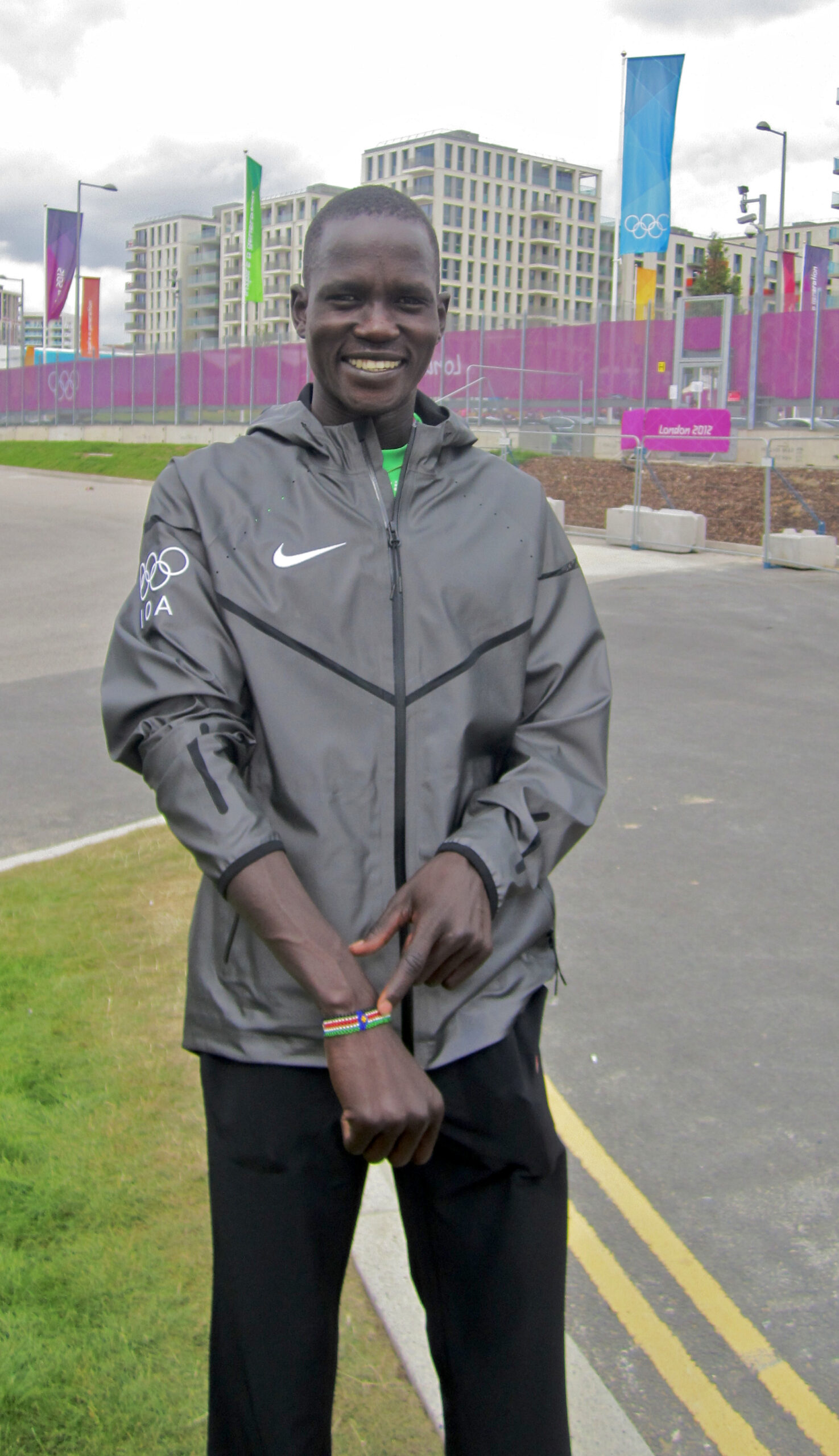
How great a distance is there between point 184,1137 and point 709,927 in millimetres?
2687

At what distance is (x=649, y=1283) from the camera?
319 centimetres

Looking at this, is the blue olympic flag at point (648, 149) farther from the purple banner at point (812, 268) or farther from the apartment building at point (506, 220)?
the apartment building at point (506, 220)

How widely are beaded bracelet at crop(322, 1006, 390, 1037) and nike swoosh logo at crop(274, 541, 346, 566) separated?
644mm

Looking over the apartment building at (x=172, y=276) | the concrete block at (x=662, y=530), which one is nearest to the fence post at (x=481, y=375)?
the concrete block at (x=662, y=530)

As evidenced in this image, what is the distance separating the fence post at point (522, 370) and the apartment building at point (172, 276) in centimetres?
11280

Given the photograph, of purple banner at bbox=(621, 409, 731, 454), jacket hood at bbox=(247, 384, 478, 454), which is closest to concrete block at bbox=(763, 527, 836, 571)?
purple banner at bbox=(621, 409, 731, 454)

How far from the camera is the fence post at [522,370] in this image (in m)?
36.8

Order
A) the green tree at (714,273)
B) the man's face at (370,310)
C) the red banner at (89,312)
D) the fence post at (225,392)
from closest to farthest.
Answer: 1. the man's face at (370,310)
2. the fence post at (225,392)
3. the red banner at (89,312)
4. the green tree at (714,273)

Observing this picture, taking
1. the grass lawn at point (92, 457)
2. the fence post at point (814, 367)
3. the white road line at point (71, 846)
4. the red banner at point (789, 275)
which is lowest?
the white road line at point (71, 846)

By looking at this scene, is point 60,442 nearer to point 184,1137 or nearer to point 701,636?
point 701,636

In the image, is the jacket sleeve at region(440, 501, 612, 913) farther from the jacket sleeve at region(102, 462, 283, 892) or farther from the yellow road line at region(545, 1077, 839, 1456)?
the yellow road line at region(545, 1077, 839, 1456)

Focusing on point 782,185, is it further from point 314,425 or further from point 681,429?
point 314,425

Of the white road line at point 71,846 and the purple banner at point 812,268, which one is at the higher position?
the purple banner at point 812,268

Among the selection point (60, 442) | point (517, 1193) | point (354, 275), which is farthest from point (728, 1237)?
point (60, 442)
